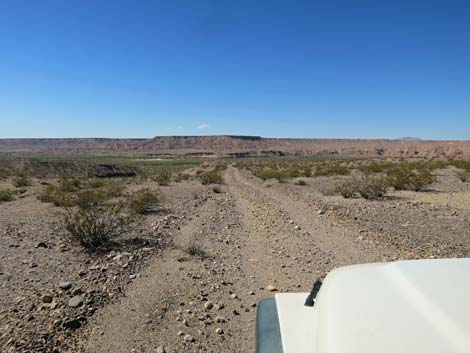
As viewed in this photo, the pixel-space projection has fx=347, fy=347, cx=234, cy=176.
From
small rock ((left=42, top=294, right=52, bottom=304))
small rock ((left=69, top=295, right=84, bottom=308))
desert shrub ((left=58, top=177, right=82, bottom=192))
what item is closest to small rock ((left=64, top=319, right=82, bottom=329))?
small rock ((left=69, top=295, right=84, bottom=308))

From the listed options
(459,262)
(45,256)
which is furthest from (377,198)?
(459,262)

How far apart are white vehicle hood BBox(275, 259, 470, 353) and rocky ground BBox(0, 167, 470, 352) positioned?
2.36 metres

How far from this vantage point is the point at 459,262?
6.33 ft

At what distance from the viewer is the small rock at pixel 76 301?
15.4 feet

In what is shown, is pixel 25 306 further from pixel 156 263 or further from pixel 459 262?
pixel 459 262

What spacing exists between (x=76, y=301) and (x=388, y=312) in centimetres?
451

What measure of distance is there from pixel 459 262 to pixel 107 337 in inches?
146

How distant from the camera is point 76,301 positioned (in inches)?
189

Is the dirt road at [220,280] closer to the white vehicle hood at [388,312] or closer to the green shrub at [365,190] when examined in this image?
the white vehicle hood at [388,312]

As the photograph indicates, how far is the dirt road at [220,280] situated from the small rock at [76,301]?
1.35 ft

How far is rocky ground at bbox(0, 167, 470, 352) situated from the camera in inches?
162

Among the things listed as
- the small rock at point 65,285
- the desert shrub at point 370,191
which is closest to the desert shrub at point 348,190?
the desert shrub at point 370,191

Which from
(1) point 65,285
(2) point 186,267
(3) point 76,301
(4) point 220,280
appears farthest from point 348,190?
(3) point 76,301

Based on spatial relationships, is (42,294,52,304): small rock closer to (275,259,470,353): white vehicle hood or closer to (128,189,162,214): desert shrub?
(275,259,470,353): white vehicle hood
